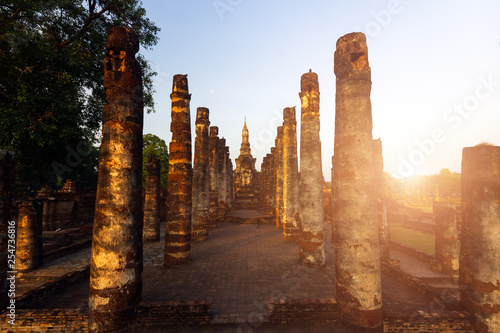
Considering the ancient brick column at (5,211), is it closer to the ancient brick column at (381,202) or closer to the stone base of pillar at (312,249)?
the stone base of pillar at (312,249)

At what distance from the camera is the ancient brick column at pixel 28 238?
914 centimetres

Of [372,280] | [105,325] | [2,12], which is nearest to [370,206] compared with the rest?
[372,280]

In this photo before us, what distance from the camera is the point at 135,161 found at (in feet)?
17.8

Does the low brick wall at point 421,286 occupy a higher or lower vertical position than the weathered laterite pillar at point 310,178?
lower

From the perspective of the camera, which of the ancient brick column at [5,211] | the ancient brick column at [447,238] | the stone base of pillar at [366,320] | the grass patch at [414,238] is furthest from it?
the grass patch at [414,238]

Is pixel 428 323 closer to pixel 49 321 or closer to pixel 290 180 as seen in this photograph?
pixel 49 321

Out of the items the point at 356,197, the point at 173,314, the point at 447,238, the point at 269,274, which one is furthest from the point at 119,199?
the point at 447,238

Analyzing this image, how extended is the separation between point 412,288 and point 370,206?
176 inches

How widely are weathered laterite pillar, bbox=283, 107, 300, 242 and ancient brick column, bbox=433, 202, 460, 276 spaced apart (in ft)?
19.9

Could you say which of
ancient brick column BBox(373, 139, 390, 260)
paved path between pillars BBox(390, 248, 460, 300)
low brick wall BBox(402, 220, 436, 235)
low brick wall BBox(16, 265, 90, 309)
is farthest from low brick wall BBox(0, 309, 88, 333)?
low brick wall BBox(402, 220, 436, 235)

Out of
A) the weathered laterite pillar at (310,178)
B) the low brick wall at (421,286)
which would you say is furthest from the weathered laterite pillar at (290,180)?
the low brick wall at (421,286)

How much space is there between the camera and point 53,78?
41.4ft

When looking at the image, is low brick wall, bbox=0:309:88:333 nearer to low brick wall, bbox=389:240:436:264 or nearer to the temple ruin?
the temple ruin

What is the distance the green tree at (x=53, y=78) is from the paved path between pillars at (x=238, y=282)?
6.00 meters
